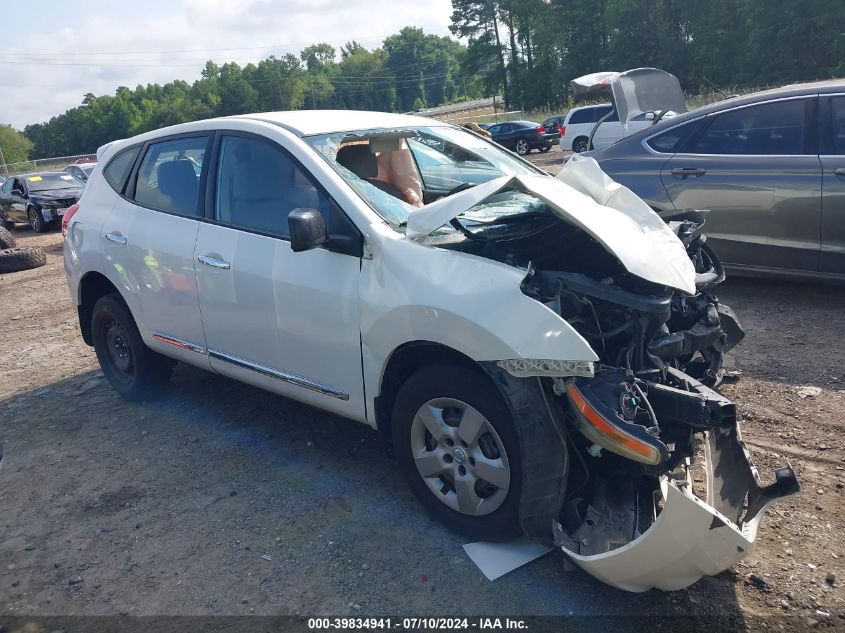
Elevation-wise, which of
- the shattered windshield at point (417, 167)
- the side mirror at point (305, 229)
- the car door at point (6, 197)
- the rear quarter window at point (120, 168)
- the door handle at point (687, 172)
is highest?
the car door at point (6, 197)

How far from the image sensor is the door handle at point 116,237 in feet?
15.4

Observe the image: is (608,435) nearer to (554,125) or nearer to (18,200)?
(18,200)

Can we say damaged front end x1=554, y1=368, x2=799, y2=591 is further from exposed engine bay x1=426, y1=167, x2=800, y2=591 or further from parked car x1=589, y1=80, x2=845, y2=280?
parked car x1=589, y1=80, x2=845, y2=280

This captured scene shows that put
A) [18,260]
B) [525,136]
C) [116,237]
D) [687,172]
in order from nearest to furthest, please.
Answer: [116,237] < [687,172] < [18,260] < [525,136]

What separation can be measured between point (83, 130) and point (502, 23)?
47.4 m

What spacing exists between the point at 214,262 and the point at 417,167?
1.38 metres

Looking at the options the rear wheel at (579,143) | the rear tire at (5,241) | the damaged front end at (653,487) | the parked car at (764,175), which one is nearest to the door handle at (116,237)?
the damaged front end at (653,487)

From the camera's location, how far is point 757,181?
564cm

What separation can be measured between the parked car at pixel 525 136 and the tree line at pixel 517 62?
1577 centimetres

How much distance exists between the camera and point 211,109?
7062 cm

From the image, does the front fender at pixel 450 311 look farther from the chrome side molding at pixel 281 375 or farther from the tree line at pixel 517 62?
the tree line at pixel 517 62

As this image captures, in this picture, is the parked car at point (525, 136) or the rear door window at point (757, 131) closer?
the rear door window at point (757, 131)

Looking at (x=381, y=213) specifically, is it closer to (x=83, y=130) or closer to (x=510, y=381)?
(x=510, y=381)

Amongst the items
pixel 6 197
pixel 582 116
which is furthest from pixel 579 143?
pixel 6 197
